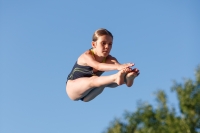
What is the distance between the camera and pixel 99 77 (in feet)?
37.1

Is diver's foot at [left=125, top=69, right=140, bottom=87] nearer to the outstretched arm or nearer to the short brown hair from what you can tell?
the outstretched arm

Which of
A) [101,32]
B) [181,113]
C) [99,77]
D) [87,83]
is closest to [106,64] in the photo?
[99,77]

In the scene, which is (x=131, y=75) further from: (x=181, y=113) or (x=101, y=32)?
(x=181, y=113)

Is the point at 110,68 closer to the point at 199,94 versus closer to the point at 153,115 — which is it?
the point at 199,94

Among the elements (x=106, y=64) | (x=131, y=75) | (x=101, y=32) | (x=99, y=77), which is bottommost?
(x=131, y=75)

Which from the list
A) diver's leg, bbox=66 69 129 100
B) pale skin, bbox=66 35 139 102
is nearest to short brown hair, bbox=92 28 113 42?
pale skin, bbox=66 35 139 102

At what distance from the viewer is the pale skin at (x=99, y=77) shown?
35.1 ft

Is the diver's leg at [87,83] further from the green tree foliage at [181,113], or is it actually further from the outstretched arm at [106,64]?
the green tree foliage at [181,113]

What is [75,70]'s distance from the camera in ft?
41.5

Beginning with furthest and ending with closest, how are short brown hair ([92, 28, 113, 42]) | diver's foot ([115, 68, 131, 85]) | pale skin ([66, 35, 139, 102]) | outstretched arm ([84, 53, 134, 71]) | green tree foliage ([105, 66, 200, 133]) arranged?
green tree foliage ([105, 66, 200, 133]), short brown hair ([92, 28, 113, 42]), outstretched arm ([84, 53, 134, 71]), pale skin ([66, 35, 139, 102]), diver's foot ([115, 68, 131, 85])

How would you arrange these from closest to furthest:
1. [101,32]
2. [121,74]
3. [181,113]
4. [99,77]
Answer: [121,74] → [99,77] → [101,32] → [181,113]

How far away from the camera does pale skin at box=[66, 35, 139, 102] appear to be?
35.1 ft

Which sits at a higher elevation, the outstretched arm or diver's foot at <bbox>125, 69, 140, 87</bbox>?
the outstretched arm

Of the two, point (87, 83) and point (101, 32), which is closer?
point (87, 83)
